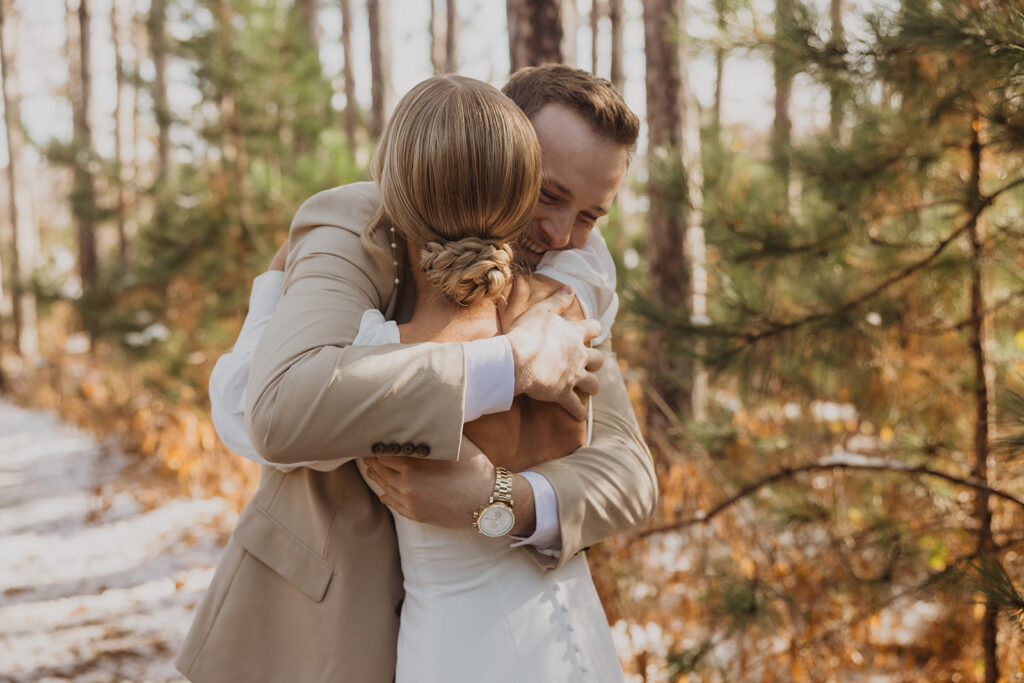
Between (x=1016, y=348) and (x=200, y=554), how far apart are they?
5.15 metres

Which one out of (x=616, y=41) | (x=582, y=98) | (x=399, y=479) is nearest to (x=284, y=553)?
(x=399, y=479)

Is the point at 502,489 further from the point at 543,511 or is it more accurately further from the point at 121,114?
the point at 121,114

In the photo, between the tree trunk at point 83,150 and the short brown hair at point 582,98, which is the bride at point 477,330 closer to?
the short brown hair at point 582,98

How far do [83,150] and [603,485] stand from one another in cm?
883

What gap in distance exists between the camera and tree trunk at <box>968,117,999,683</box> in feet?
9.20

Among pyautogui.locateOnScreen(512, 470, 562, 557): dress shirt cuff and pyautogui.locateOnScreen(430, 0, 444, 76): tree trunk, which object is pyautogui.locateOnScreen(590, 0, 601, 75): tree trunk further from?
pyautogui.locateOnScreen(512, 470, 562, 557): dress shirt cuff

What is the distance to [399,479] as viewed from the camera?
57.1 inches

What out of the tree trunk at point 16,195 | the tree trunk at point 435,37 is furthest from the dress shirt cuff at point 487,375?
the tree trunk at point 435,37

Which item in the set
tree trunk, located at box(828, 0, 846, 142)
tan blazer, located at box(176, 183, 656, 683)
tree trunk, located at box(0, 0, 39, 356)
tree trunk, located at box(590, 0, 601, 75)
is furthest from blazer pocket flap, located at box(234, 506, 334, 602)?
tree trunk, located at box(590, 0, 601, 75)

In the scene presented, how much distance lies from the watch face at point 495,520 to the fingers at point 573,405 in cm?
23

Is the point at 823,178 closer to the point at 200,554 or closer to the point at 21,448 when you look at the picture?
the point at 200,554

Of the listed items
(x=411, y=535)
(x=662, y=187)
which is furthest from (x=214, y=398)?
(x=662, y=187)

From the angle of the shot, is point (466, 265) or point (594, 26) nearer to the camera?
point (466, 265)

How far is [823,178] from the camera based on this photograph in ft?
11.5
